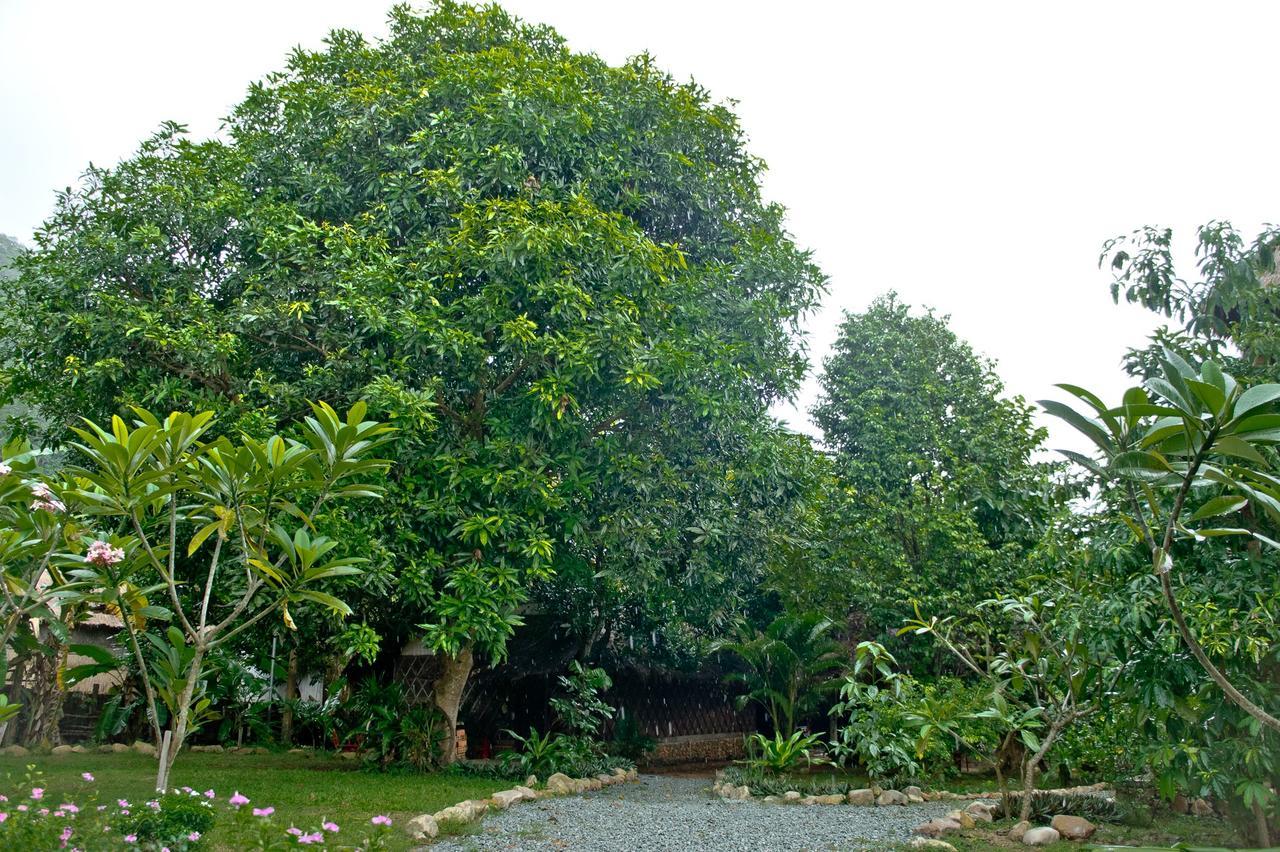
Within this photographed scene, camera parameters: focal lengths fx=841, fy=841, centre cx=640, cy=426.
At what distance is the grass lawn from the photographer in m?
6.53

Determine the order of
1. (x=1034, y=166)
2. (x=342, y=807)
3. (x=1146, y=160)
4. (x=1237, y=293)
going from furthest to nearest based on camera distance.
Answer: (x=1034, y=166)
(x=1146, y=160)
(x=342, y=807)
(x=1237, y=293)

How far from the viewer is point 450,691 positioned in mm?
9914

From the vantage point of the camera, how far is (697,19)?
30.8 feet

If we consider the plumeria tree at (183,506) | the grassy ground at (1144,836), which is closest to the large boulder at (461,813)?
the plumeria tree at (183,506)

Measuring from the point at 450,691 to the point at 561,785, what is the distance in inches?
77.1

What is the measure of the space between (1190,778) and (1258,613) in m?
1.15

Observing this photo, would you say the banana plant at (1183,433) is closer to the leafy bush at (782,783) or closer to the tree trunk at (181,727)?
the tree trunk at (181,727)

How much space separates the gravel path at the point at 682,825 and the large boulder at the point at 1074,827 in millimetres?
1092

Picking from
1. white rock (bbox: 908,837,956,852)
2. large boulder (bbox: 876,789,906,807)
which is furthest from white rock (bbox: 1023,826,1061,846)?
large boulder (bbox: 876,789,906,807)

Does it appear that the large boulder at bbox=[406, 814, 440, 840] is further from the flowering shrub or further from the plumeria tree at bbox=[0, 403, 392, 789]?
the plumeria tree at bbox=[0, 403, 392, 789]

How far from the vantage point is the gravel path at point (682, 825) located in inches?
235

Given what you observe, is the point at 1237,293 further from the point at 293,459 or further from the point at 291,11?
the point at 291,11

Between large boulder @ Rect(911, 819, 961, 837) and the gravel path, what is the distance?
0.12 m

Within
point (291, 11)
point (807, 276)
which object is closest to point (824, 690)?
point (807, 276)
